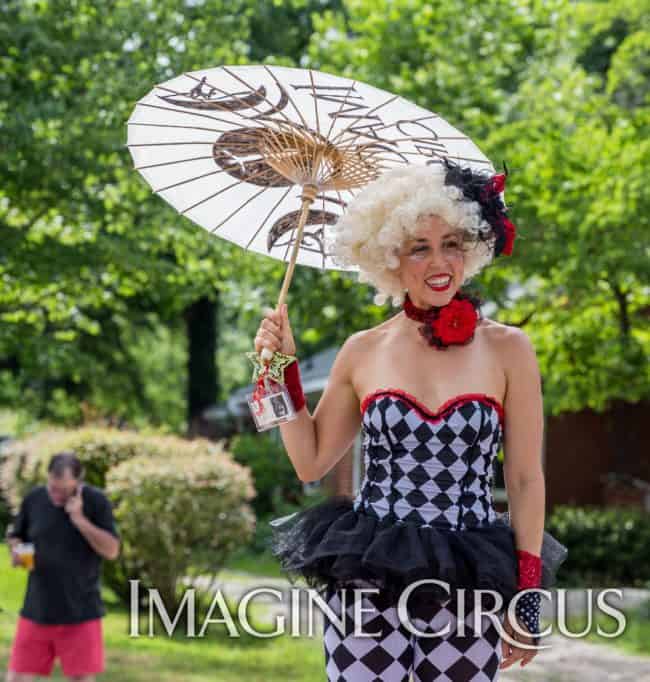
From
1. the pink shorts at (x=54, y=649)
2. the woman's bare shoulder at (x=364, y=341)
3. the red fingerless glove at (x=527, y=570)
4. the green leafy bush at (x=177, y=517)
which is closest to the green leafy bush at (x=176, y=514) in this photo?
the green leafy bush at (x=177, y=517)

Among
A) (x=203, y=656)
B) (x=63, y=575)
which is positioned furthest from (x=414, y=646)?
(x=203, y=656)

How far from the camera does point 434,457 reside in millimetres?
3145

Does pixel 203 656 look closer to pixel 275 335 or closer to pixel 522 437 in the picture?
pixel 275 335

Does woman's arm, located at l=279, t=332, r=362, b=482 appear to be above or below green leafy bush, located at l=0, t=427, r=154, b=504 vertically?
above

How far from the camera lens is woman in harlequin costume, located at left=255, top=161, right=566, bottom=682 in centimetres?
307

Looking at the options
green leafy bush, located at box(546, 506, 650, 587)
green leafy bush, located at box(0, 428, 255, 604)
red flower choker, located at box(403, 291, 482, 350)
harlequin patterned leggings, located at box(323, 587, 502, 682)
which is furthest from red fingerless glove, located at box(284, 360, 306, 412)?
green leafy bush, located at box(546, 506, 650, 587)

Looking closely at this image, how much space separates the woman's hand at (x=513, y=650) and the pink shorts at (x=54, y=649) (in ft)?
11.0

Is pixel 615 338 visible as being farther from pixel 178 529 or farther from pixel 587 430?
pixel 587 430

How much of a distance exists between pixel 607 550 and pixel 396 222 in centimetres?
1093

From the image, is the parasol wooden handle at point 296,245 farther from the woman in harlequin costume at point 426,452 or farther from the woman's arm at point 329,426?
the woman's arm at point 329,426

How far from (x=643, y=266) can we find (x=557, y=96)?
2624 mm

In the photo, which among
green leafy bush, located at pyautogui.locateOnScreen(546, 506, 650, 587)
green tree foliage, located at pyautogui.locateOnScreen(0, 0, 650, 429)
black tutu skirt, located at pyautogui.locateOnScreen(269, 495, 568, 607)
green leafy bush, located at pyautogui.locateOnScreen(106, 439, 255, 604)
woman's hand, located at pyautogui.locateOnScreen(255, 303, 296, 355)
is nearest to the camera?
black tutu skirt, located at pyautogui.locateOnScreen(269, 495, 568, 607)

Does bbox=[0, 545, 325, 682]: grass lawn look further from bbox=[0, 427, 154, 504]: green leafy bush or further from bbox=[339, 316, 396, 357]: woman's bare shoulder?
bbox=[339, 316, 396, 357]: woman's bare shoulder

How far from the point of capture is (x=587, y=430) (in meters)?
17.4
